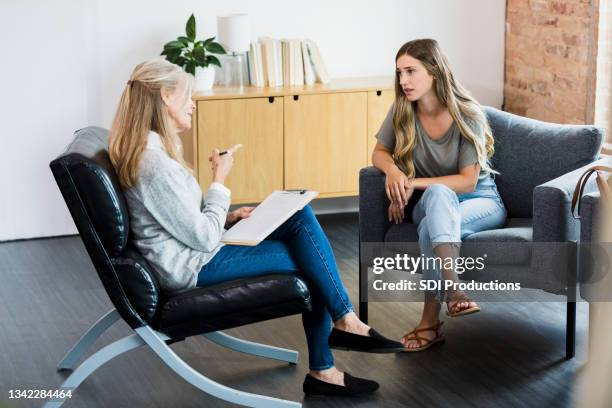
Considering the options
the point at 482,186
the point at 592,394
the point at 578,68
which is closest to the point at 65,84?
the point at 482,186

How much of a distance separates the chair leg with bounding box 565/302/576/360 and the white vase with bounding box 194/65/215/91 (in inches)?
92.0

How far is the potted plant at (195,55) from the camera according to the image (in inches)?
181

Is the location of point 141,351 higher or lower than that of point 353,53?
lower

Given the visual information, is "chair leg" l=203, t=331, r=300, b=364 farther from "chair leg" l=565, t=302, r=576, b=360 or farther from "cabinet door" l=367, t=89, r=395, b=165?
"cabinet door" l=367, t=89, r=395, b=165

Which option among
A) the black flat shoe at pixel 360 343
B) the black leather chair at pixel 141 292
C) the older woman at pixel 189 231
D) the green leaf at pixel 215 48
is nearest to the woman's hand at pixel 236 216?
the older woman at pixel 189 231

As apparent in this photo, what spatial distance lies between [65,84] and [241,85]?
36.9 inches

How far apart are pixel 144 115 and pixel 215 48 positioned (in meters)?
2.06

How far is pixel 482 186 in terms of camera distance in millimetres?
3420

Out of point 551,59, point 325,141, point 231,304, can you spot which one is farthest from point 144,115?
point 551,59

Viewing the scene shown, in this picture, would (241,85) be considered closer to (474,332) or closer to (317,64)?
(317,64)

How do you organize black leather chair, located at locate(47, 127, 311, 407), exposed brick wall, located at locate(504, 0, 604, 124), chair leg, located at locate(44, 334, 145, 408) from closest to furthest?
black leather chair, located at locate(47, 127, 311, 407), chair leg, located at locate(44, 334, 145, 408), exposed brick wall, located at locate(504, 0, 604, 124)

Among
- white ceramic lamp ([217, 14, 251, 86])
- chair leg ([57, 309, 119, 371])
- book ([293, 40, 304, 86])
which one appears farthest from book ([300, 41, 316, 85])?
chair leg ([57, 309, 119, 371])

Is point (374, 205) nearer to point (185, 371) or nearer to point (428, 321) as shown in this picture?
point (428, 321)

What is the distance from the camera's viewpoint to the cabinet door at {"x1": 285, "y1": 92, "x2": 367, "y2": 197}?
4816 mm
